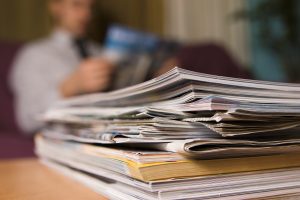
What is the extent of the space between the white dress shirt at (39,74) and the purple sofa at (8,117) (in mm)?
36

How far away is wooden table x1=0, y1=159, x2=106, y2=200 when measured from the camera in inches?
17.1

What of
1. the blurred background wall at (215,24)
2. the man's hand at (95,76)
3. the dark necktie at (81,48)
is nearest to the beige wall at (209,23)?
the blurred background wall at (215,24)

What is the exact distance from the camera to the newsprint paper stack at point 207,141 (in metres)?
0.35

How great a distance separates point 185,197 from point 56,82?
1047 millimetres

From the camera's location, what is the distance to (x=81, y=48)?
141cm

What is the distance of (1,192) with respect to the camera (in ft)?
1.52

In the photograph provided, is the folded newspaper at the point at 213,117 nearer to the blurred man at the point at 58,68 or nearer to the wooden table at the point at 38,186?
the wooden table at the point at 38,186

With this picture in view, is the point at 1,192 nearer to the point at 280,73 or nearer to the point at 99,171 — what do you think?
the point at 99,171

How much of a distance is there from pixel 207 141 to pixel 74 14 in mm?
1336

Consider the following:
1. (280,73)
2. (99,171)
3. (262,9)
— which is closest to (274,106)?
(99,171)

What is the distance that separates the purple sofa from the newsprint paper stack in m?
0.75

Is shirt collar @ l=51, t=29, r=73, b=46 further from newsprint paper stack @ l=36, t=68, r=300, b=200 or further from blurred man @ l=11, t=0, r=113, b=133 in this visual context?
newsprint paper stack @ l=36, t=68, r=300, b=200

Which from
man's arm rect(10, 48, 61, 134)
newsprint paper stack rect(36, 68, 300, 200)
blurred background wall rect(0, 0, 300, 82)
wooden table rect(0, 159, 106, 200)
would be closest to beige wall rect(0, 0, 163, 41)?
blurred background wall rect(0, 0, 300, 82)

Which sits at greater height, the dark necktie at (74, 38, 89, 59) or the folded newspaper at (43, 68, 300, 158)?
the dark necktie at (74, 38, 89, 59)
